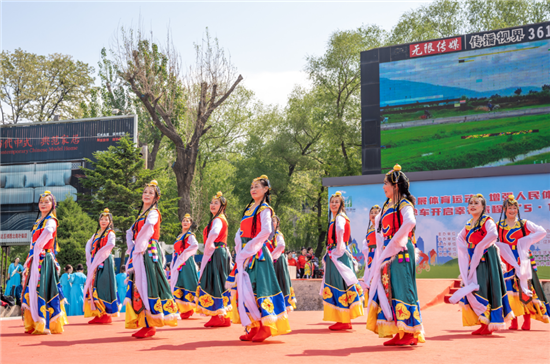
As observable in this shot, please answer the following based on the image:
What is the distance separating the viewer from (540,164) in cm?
1695

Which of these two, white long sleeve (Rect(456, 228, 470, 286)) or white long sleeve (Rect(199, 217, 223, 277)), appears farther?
white long sleeve (Rect(199, 217, 223, 277))

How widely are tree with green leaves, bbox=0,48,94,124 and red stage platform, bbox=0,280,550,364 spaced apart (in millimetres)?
28925

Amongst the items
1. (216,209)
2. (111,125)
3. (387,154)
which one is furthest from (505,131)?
(111,125)

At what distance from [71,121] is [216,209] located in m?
20.4

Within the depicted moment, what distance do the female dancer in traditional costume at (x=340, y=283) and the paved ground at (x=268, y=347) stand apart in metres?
0.28

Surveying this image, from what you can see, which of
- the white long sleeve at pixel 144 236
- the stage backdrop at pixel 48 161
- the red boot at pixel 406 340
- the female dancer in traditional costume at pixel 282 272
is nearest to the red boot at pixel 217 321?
the female dancer in traditional costume at pixel 282 272

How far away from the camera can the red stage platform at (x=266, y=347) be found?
5.42 metres

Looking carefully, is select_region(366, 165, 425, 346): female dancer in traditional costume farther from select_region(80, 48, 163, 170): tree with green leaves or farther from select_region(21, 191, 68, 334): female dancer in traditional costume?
select_region(80, 48, 163, 170): tree with green leaves

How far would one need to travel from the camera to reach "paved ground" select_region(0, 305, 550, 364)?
5414mm

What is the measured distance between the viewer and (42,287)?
25.2 feet

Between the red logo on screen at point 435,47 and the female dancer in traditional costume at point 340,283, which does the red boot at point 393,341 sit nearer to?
the female dancer in traditional costume at point 340,283

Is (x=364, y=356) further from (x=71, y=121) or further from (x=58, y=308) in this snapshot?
(x=71, y=121)

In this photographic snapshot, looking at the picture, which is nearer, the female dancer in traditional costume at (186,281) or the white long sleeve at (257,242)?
the white long sleeve at (257,242)

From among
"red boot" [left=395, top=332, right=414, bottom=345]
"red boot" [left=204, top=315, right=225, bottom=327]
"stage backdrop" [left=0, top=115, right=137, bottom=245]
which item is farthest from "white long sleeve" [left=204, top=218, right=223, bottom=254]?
"stage backdrop" [left=0, top=115, right=137, bottom=245]
